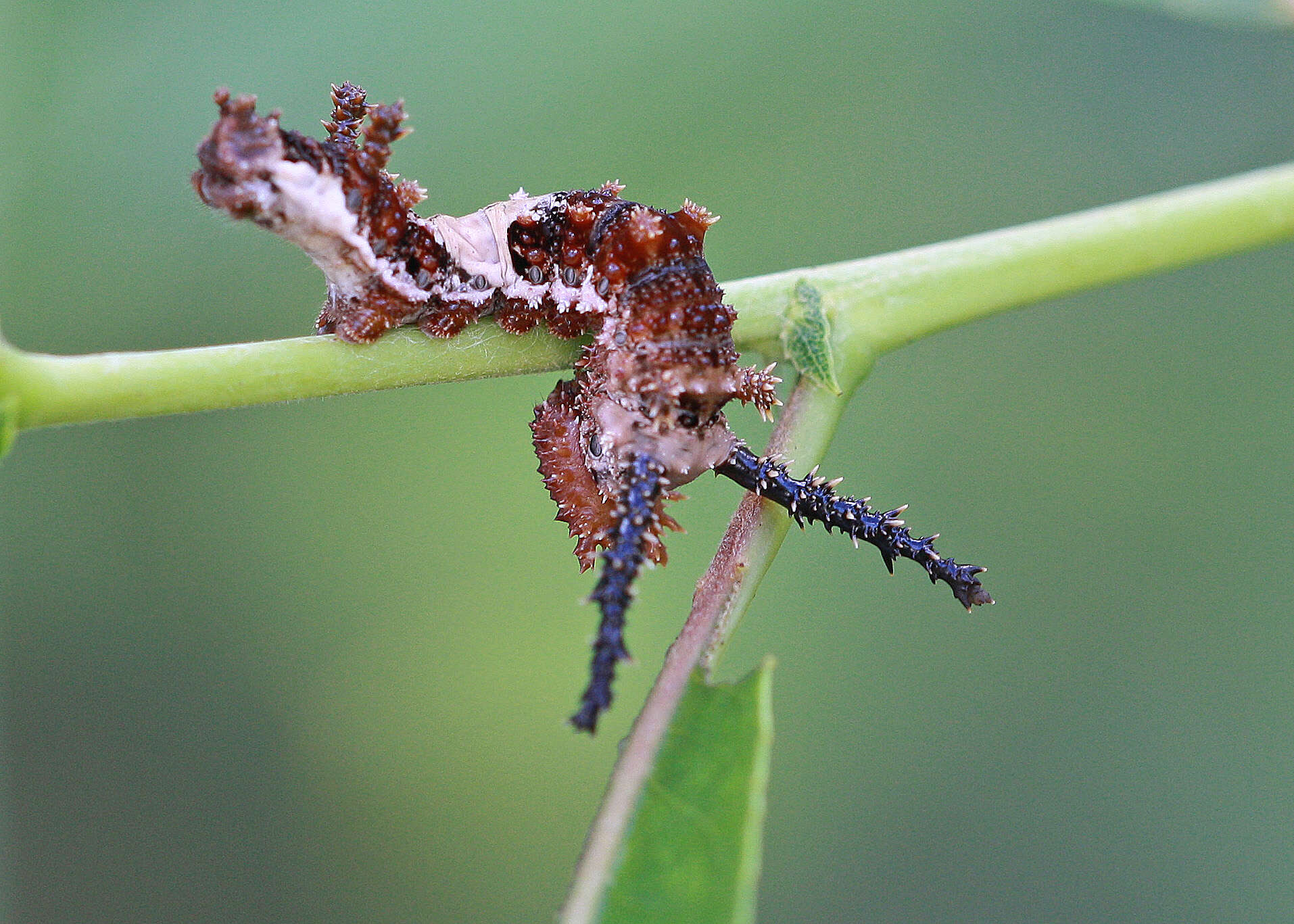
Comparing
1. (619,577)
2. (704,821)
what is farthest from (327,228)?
(704,821)

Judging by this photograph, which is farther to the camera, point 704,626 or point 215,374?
point 704,626

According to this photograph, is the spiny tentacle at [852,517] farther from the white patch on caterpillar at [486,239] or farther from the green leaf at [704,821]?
the white patch on caterpillar at [486,239]

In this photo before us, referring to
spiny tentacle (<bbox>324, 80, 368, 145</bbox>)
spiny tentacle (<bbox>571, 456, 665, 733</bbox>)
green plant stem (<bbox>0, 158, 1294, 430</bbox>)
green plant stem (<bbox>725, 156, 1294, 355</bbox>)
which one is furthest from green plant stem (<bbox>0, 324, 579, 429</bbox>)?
green plant stem (<bbox>725, 156, 1294, 355</bbox>)

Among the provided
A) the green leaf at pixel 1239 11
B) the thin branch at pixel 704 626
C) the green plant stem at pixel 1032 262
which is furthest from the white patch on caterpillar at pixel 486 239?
the green leaf at pixel 1239 11

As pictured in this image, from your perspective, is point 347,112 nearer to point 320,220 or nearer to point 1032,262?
point 320,220

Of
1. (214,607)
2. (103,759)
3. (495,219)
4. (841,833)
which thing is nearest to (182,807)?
(103,759)

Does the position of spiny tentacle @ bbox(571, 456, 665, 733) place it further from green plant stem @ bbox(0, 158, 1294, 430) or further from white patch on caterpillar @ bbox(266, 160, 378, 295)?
white patch on caterpillar @ bbox(266, 160, 378, 295)

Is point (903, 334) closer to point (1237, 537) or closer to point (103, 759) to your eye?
point (1237, 537)
